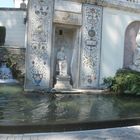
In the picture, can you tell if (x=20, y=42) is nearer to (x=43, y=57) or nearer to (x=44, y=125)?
(x=43, y=57)

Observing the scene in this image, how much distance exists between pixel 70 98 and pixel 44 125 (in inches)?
197

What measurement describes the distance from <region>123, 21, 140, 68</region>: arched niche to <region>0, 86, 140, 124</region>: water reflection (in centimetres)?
328

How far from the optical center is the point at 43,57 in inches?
493

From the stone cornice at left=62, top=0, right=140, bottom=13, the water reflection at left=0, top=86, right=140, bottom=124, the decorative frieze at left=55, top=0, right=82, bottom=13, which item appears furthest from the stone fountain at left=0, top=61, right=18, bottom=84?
the stone cornice at left=62, top=0, right=140, bottom=13

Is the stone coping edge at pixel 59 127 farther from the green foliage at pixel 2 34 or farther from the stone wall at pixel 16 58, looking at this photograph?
the green foliage at pixel 2 34

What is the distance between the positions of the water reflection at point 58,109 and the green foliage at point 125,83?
110 cm

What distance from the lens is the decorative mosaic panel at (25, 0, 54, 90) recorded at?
12.3 metres

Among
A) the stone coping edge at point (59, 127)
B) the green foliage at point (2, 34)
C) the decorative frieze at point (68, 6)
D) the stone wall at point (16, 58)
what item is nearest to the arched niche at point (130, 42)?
the decorative frieze at point (68, 6)

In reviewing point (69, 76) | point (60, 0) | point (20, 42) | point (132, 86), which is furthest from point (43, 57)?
point (20, 42)

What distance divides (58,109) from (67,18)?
497cm

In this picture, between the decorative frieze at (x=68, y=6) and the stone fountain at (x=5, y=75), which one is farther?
the stone fountain at (x=5, y=75)

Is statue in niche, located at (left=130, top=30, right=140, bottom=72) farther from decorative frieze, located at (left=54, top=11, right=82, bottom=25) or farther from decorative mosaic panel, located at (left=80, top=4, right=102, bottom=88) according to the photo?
decorative frieze, located at (left=54, top=11, right=82, bottom=25)

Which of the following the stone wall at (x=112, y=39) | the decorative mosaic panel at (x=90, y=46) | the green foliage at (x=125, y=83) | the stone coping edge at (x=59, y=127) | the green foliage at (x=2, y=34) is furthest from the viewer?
the green foliage at (x=2, y=34)

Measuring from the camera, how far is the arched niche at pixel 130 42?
14.7 meters
